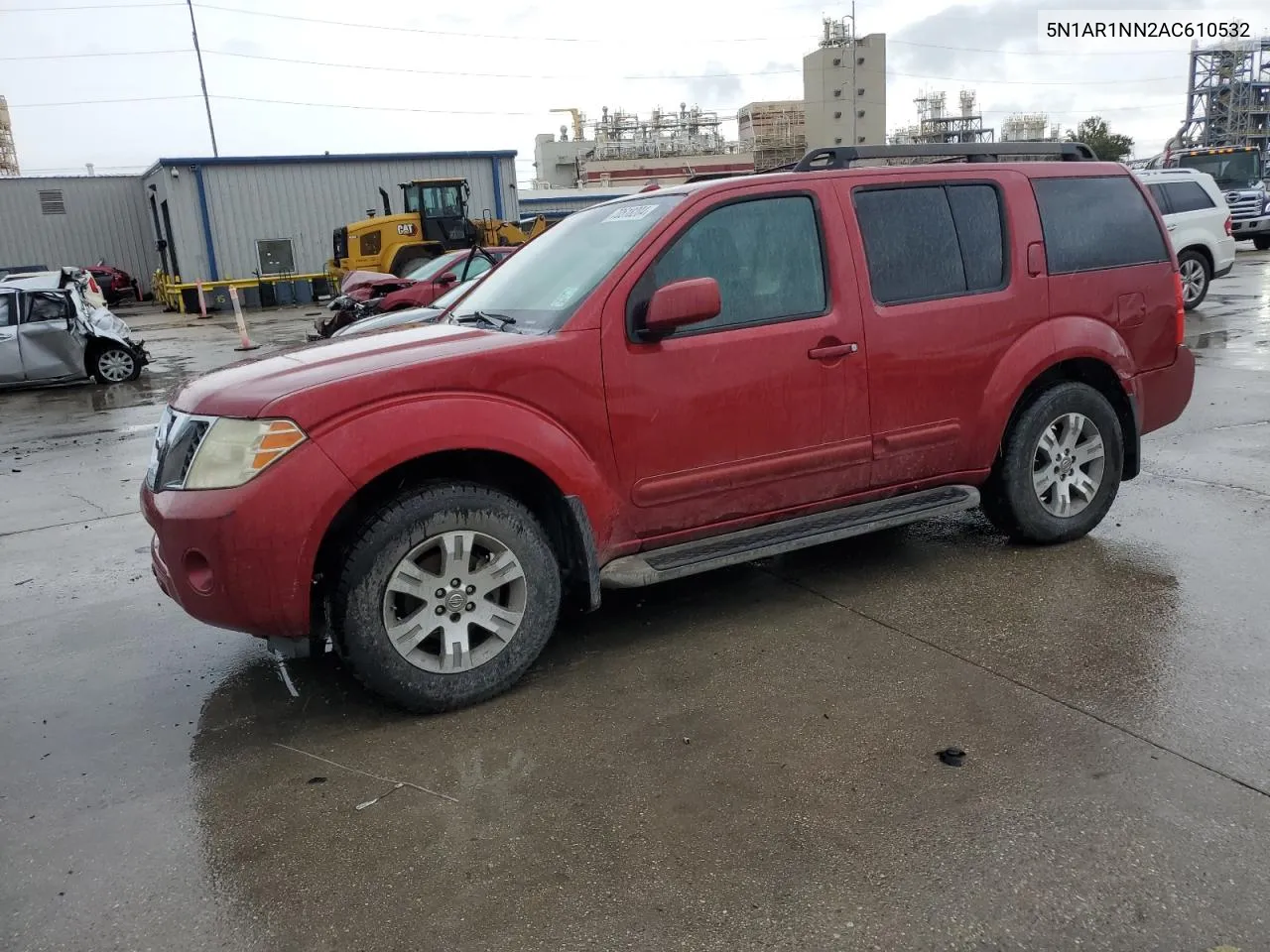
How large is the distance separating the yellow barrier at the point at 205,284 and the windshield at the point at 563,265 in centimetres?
2580

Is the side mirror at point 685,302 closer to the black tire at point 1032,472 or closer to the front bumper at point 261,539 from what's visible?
the front bumper at point 261,539

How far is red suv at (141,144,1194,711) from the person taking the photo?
135 inches

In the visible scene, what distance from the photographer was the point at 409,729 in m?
3.52

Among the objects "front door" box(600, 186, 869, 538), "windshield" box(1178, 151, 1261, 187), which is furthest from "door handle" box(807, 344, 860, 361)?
"windshield" box(1178, 151, 1261, 187)

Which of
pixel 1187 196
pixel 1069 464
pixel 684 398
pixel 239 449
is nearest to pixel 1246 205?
pixel 1187 196

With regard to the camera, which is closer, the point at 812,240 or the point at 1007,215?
the point at 812,240

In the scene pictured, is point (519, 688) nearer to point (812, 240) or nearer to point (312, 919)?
point (312, 919)

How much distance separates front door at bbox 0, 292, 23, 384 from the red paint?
474 inches

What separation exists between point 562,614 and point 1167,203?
1362 cm

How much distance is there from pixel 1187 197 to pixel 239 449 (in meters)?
15.2

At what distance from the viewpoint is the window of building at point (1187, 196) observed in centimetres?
1449

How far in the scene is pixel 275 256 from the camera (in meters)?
31.5

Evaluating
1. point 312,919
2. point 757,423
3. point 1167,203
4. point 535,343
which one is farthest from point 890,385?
point 1167,203

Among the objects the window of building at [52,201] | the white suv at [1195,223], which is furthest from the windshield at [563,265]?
the window of building at [52,201]
